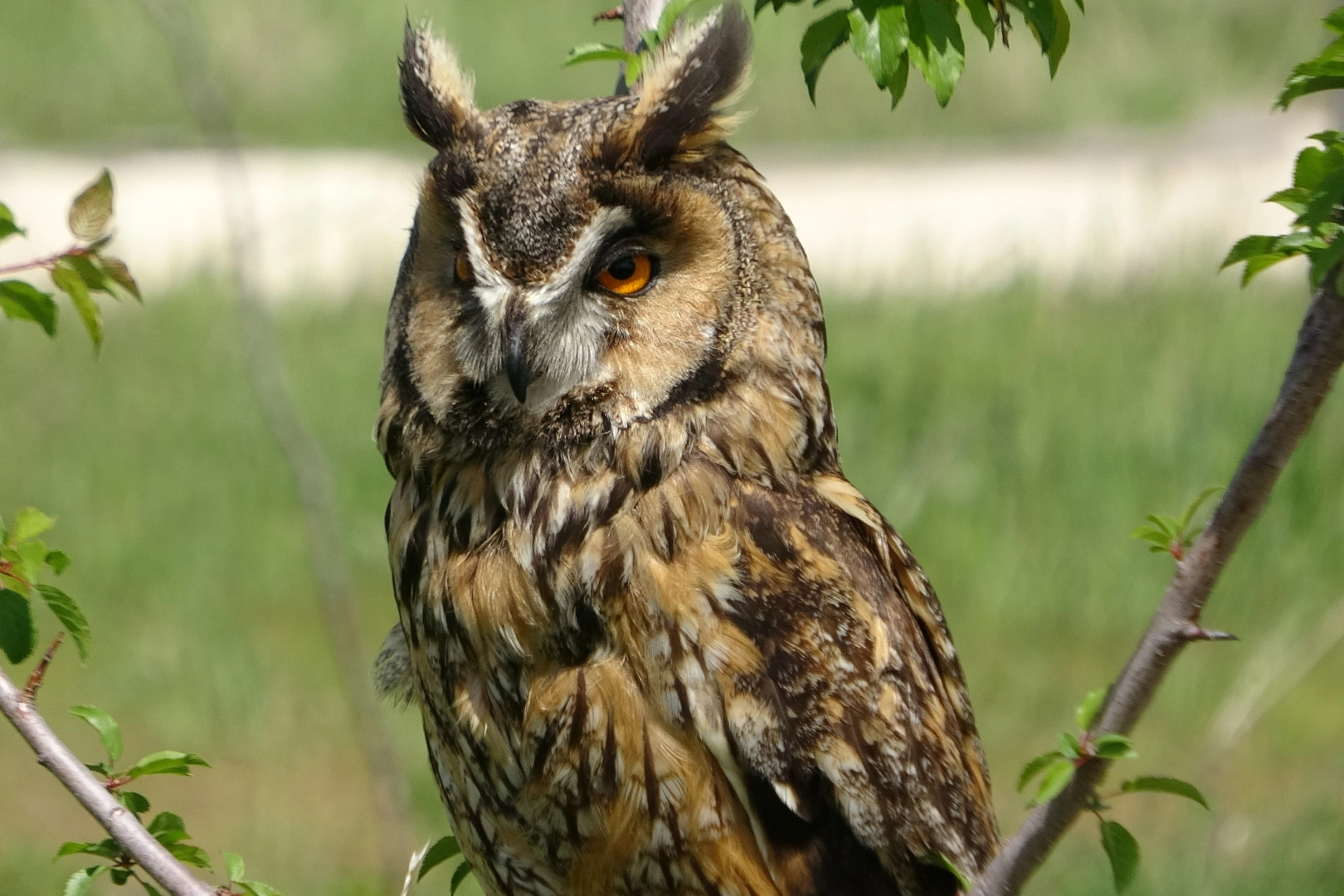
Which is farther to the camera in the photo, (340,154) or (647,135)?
(340,154)

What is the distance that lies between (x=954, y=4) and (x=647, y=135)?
0.46 meters

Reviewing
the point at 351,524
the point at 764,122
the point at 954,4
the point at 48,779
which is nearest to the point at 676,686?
the point at 954,4

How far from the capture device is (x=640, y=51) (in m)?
2.07

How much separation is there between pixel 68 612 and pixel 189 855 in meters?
0.31

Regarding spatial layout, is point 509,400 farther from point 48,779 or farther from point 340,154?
point 340,154

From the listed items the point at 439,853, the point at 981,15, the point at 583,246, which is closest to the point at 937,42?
the point at 981,15

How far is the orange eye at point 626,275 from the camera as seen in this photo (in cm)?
201

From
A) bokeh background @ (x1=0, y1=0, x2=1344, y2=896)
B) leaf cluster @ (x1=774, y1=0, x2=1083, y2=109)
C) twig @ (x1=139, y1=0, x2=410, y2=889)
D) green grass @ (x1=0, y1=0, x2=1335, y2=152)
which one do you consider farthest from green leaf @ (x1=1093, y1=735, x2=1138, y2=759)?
green grass @ (x1=0, y1=0, x2=1335, y2=152)

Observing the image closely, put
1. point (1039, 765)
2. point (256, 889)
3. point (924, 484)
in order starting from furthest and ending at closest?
1. point (924, 484)
2. point (256, 889)
3. point (1039, 765)

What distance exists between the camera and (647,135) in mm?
1960

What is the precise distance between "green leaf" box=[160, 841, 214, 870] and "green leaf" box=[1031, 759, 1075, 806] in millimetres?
942

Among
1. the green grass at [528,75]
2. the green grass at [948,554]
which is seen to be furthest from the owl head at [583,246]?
the green grass at [528,75]

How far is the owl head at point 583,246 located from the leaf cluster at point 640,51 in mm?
21

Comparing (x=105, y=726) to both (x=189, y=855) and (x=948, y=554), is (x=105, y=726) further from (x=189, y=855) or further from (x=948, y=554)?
(x=948, y=554)
